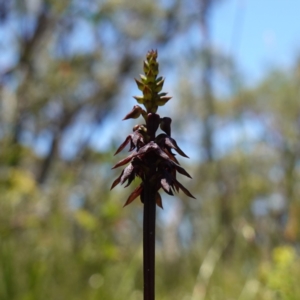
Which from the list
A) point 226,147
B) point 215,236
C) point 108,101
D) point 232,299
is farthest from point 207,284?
point 108,101

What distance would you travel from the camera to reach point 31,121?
17.4m

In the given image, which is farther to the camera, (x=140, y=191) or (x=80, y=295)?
(x=80, y=295)

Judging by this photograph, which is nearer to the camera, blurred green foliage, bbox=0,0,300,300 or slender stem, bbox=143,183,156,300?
slender stem, bbox=143,183,156,300

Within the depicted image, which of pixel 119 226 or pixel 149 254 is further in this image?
pixel 119 226

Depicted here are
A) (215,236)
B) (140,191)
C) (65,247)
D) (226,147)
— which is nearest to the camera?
(140,191)

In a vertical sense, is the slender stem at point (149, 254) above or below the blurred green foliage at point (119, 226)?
below

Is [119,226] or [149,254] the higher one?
[119,226]

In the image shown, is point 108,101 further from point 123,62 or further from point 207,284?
point 207,284

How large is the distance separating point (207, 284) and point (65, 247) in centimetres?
110

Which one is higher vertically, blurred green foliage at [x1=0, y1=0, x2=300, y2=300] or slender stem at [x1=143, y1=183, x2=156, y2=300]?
blurred green foliage at [x1=0, y1=0, x2=300, y2=300]

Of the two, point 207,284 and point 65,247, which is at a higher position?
point 65,247

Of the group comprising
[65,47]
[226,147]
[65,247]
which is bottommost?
[65,247]

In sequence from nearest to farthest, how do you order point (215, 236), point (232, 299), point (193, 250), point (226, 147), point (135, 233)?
point (232, 299)
point (215, 236)
point (226, 147)
point (193, 250)
point (135, 233)

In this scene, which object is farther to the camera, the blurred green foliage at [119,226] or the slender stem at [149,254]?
the blurred green foliage at [119,226]
